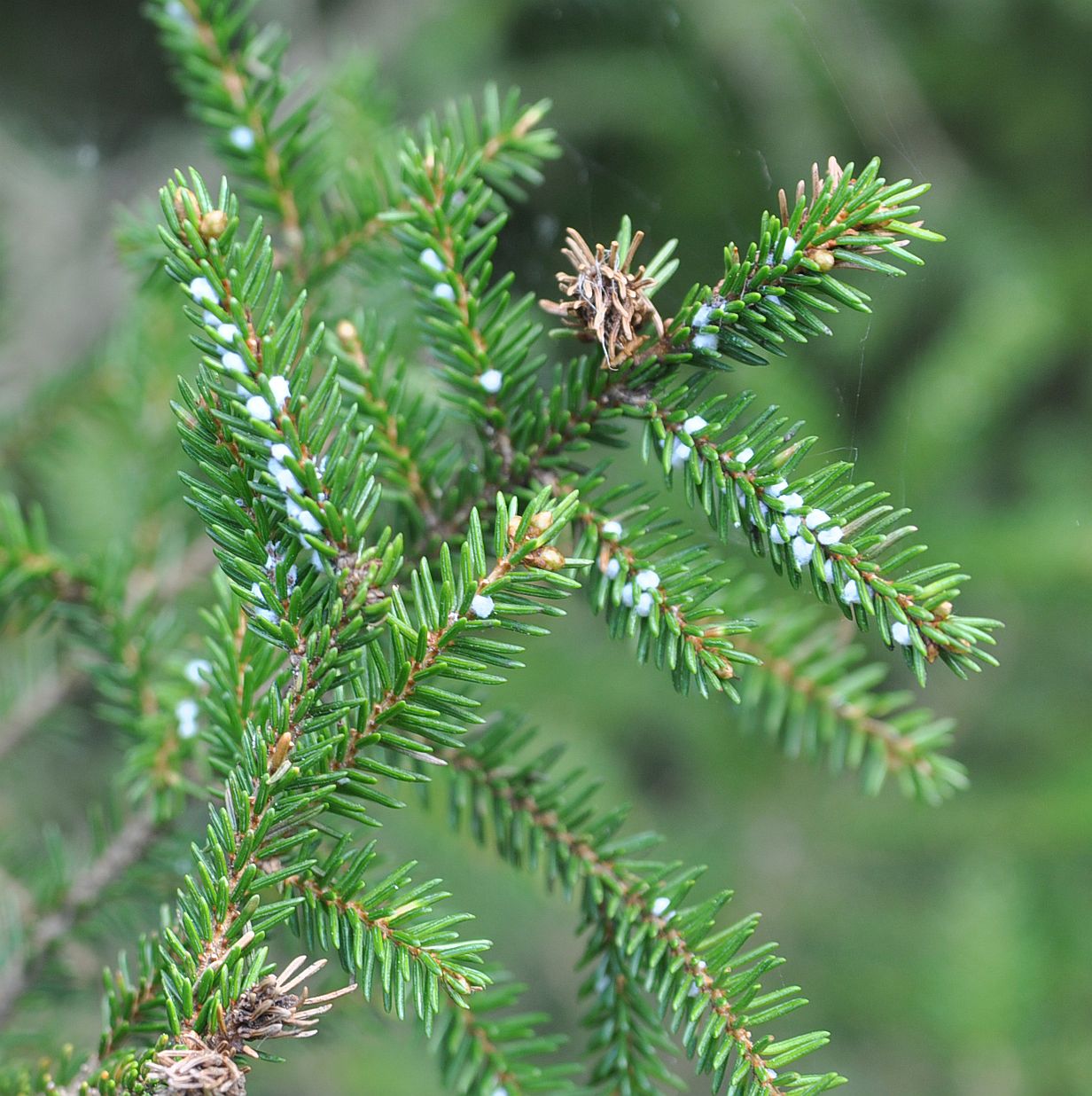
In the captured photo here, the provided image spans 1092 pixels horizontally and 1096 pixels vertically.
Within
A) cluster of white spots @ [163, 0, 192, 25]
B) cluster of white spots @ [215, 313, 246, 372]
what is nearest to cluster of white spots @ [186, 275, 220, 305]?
cluster of white spots @ [215, 313, 246, 372]

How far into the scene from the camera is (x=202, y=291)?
591mm

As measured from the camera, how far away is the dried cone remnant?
636mm

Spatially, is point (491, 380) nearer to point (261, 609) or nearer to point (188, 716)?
point (261, 609)

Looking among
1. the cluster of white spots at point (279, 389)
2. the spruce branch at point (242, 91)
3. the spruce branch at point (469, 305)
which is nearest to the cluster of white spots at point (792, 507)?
the spruce branch at point (469, 305)

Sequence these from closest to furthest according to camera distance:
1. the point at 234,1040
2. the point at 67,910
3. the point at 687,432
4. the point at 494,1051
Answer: the point at 234,1040 → the point at 687,432 → the point at 494,1051 → the point at 67,910

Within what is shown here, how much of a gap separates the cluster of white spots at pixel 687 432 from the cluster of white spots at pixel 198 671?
42cm

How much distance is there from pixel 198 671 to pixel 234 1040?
1.15 ft

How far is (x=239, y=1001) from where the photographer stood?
1.78ft

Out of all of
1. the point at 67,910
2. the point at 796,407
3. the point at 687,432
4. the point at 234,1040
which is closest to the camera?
the point at 234,1040

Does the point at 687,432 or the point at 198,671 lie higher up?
the point at 687,432

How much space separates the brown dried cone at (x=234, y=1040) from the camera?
52 centimetres

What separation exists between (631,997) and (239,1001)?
322 mm

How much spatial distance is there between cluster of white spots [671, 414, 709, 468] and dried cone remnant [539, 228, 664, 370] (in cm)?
6

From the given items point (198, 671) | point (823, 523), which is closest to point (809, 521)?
point (823, 523)
